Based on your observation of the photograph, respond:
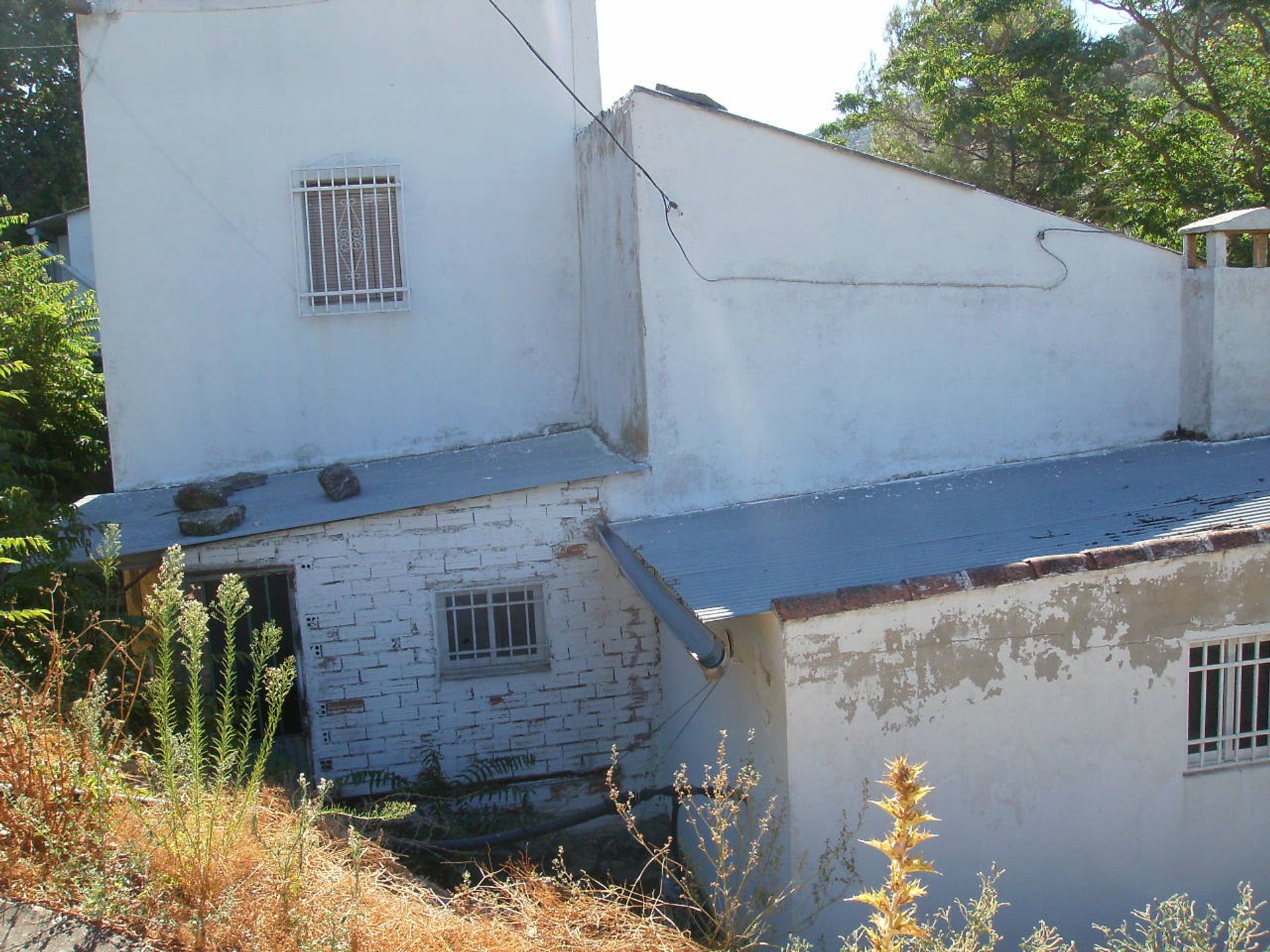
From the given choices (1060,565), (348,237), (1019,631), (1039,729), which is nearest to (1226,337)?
(1060,565)

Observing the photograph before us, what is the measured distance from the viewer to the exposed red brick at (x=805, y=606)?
555cm

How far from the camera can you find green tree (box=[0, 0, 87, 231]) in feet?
72.6

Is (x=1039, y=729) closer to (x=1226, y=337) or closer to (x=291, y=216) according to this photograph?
(x=1226, y=337)

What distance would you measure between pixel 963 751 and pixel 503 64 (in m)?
6.73

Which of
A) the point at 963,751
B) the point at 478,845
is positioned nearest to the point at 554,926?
the point at 963,751

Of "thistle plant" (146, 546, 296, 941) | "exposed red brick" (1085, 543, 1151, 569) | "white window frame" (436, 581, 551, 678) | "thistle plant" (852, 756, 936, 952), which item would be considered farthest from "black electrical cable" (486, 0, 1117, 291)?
"thistle plant" (852, 756, 936, 952)

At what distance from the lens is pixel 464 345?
374 inches

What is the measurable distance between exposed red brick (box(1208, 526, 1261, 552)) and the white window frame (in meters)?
4.60

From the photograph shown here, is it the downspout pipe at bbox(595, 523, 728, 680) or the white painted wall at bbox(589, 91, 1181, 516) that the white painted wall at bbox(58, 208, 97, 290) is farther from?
the downspout pipe at bbox(595, 523, 728, 680)

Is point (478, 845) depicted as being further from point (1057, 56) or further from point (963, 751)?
point (1057, 56)

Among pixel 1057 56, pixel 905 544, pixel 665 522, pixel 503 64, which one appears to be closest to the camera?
pixel 905 544

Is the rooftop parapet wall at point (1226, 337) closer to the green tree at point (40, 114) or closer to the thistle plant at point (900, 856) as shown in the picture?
the thistle plant at point (900, 856)

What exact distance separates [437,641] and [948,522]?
3.86 m

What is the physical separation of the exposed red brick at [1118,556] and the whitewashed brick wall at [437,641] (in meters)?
3.57
